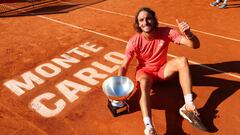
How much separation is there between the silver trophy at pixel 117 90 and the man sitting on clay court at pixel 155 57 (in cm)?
15

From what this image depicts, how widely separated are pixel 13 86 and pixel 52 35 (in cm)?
310

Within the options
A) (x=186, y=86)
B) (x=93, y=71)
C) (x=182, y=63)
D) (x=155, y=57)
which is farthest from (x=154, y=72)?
(x=93, y=71)

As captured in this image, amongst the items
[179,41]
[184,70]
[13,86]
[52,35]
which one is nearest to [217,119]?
[184,70]

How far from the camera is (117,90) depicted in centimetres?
518

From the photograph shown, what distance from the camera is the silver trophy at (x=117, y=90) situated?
5012 millimetres

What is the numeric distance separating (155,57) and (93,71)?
2.05 m

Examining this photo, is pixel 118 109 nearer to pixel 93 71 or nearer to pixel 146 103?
pixel 146 103

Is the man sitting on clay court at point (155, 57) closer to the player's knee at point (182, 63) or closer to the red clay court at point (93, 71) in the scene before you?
the player's knee at point (182, 63)

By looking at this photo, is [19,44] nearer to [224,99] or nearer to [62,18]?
[62,18]

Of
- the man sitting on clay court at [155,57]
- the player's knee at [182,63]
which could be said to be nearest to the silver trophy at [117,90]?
the man sitting on clay court at [155,57]

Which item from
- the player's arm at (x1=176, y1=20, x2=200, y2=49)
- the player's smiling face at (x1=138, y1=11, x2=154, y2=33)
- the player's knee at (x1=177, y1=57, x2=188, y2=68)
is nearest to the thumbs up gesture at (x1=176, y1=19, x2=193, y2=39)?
the player's arm at (x1=176, y1=20, x2=200, y2=49)

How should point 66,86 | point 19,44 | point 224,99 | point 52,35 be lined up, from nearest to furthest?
1. point 224,99
2. point 66,86
3. point 19,44
4. point 52,35

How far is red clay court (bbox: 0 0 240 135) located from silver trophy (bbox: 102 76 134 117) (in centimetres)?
29

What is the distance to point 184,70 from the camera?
5.13m
